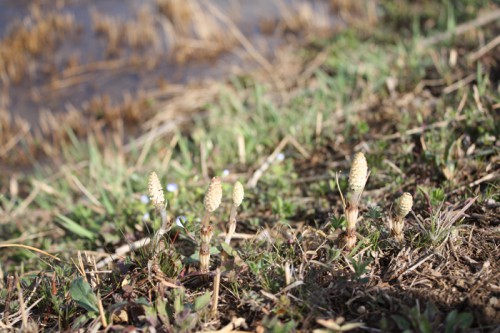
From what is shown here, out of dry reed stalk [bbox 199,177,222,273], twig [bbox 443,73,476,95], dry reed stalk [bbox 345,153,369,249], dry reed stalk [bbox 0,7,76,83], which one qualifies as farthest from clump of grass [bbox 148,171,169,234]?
dry reed stalk [bbox 0,7,76,83]

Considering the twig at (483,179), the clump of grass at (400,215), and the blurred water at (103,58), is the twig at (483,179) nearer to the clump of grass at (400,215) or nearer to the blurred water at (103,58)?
the clump of grass at (400,215)

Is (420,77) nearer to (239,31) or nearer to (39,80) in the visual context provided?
(239,31)

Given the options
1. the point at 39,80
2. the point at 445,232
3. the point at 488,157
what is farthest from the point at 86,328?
the point at 39,80

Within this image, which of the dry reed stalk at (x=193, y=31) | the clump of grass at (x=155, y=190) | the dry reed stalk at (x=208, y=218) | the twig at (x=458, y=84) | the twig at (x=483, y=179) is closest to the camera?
the dry reed stalk at (x=208, y=218)

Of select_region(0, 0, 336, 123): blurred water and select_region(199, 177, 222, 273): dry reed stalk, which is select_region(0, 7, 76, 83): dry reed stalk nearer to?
select_region(0, 0, 336, 123): blurred water

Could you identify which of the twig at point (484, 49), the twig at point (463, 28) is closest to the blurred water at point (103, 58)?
the twig at point (463, 28)

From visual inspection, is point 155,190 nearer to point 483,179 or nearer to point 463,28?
point 483,179

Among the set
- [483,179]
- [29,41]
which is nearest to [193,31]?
[29,41]
